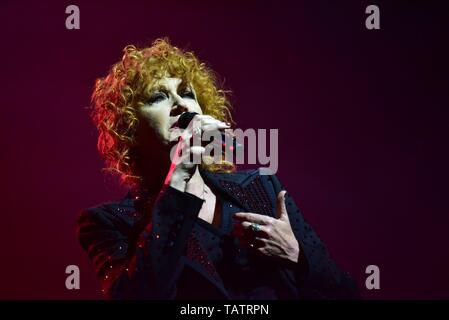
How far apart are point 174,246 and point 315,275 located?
0.41 m

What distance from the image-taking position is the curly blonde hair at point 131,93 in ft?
5.71

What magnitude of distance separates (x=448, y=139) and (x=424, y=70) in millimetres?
351

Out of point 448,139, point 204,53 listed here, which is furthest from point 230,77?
point 448,139

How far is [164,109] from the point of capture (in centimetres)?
163

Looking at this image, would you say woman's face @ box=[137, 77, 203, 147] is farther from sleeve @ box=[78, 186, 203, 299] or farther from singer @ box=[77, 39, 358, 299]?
sleeve @ box=[78, 186, 203, 299]

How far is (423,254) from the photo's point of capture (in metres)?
2.39

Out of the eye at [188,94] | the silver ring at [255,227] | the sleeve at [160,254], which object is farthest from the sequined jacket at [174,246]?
the eye at [188,94]

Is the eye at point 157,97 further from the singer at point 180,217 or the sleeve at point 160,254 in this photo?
the sleeve at point 160,254

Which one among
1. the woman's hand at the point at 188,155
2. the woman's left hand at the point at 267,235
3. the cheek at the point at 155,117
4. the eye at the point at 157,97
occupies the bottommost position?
the woman's left hand at the point at 267,235

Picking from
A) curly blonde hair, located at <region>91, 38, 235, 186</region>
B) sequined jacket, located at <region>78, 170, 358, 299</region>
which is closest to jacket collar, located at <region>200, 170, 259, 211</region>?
sequined jacket, located at <region>78, 170, 358, 299</region>

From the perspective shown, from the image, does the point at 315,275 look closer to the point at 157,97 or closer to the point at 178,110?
the point at 178,110

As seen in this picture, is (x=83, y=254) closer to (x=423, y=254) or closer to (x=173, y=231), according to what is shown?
(x=173, y=231)

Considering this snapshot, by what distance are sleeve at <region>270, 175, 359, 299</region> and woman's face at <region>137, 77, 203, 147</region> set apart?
1.70 feet

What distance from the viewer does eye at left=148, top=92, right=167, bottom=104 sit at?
1683mm
